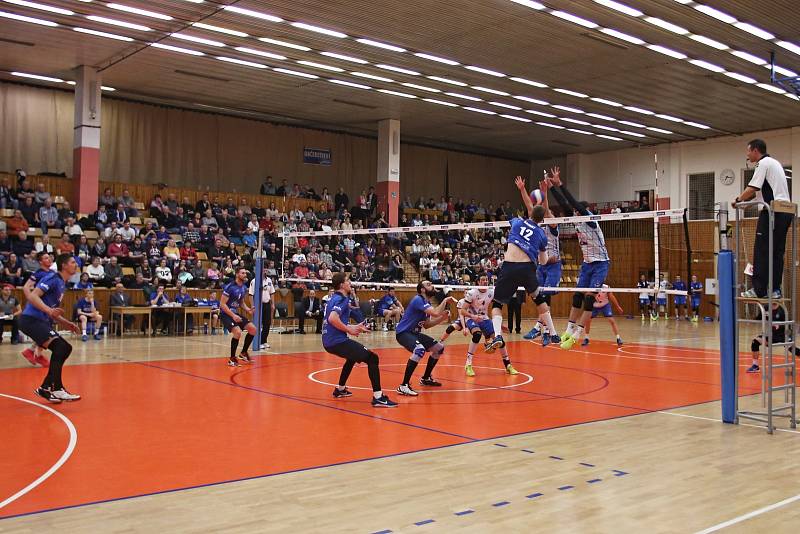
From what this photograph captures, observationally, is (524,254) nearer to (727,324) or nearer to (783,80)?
(727,324)

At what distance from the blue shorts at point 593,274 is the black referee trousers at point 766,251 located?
2.95m

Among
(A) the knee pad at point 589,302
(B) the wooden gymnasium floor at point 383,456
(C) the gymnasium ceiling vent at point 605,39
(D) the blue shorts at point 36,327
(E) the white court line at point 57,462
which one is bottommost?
(B) the wooden gymnasium floor at point 383,456

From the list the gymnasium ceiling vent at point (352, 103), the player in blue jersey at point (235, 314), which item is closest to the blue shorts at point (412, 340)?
the player in blue jersey at point (235, 314)

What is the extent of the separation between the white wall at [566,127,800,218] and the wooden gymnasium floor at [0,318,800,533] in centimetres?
2376

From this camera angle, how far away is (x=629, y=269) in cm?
3588

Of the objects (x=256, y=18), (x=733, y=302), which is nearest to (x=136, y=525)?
(x=733, y=302)

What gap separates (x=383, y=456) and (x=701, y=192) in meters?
32.7

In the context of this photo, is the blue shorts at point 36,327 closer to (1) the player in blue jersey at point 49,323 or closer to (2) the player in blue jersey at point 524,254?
(1) the player in blue jersey at point 49,323

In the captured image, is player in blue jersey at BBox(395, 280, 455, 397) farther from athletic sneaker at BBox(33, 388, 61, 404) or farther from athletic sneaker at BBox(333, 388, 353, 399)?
athletic sneaker at BBox(33, 388, 61, 404)

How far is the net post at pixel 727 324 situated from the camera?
8.92 m

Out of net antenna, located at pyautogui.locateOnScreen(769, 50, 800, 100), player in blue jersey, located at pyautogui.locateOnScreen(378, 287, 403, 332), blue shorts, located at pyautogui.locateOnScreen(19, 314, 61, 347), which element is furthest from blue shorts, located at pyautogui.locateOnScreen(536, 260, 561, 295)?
net antenna, located at pyautogui.locateOnScreen(769, 50, 800, 100)

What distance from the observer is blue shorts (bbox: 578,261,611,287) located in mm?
11430

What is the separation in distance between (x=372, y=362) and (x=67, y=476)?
4.42 meters

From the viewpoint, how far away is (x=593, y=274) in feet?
37.7
